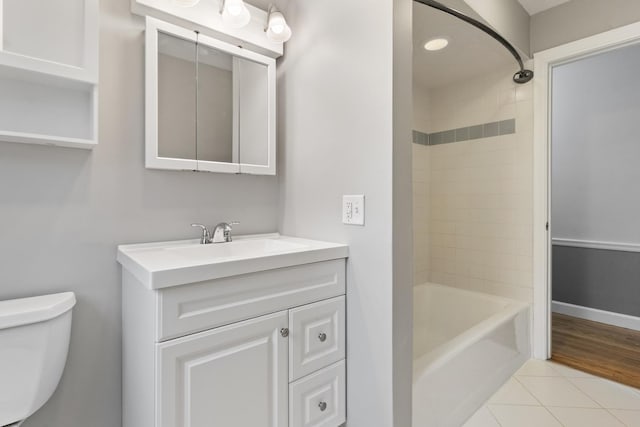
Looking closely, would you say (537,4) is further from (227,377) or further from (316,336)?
(227,377)

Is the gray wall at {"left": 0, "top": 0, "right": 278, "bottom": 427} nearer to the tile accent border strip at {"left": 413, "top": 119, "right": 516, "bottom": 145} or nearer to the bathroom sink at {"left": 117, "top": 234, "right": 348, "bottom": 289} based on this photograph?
the bathroom sink at {"left": 117, "top": 234, "right": 348, "bottom": 289}

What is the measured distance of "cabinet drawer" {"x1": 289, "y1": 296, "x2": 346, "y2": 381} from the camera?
1247 mm

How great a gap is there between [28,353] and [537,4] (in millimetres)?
3265

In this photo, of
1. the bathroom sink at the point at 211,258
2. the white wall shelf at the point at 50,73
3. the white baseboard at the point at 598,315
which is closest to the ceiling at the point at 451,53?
the bathroom sink at the point at 211,258

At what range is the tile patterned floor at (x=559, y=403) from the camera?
165 cm

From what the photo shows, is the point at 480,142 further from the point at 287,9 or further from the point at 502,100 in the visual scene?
the point at 287,9

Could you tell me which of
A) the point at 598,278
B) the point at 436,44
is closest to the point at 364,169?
the point at 436,44

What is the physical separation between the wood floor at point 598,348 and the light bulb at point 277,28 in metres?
2.72

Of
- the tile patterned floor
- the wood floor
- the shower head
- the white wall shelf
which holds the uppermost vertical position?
the shower head

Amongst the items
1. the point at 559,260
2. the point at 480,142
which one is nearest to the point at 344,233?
the point at 480,142

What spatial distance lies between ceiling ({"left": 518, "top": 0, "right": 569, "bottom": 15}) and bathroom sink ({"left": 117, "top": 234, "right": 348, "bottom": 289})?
2221 mm

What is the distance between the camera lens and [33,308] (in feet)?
3.31

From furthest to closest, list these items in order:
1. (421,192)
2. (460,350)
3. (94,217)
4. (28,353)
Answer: (421,192)
(460,350)
(94,217)
(28,353)

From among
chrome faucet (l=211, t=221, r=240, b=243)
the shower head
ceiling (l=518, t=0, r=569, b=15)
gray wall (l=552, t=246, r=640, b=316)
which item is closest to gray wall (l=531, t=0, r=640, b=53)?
ceiling (l=518, t=0, r=569, b=15)
